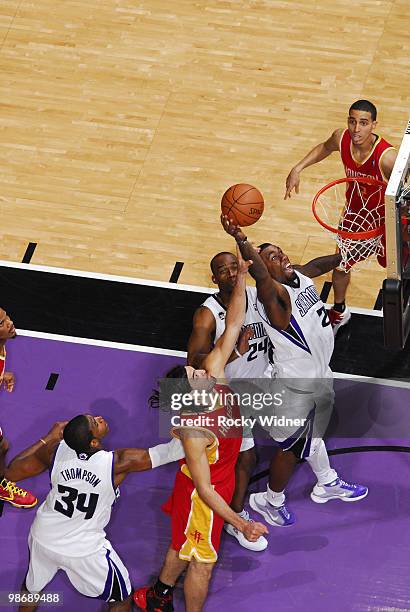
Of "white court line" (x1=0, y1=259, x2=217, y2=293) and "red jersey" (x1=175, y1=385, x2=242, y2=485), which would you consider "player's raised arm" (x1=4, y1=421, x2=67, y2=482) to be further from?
"white court line" (x1=0, y1=259, x2=217, y2=293)

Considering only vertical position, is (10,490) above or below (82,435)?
below

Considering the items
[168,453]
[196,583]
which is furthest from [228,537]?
[168,453]

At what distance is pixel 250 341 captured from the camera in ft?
24.4

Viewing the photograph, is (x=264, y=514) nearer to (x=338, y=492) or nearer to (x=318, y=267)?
(x=338, y=492)

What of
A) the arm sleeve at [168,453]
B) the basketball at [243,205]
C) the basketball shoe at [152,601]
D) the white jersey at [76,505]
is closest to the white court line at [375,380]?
the basketball at [243,205]

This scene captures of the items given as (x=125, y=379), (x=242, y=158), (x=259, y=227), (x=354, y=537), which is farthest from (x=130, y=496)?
(x=242, y=158)

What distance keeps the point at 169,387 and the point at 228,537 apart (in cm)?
107

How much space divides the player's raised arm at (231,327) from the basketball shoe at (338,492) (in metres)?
1.21

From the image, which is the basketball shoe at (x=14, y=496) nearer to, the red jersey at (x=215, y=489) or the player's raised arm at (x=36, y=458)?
the player's raised arm at (x=36, y=458)

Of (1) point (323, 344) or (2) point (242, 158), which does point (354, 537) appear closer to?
(1) point (323, 344)

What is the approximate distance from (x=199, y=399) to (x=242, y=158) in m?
3.78

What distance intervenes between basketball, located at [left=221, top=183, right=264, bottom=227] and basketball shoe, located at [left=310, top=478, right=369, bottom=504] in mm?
1856

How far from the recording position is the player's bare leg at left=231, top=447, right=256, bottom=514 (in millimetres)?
7480

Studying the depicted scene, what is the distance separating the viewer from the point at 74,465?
21.7 feet
